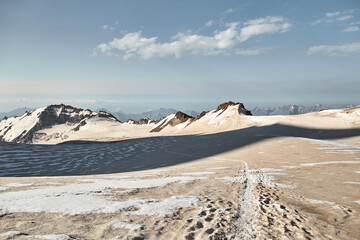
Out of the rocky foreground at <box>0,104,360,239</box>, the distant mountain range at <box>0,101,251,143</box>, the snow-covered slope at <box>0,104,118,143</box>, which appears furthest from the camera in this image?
the snow-covered slope at <box>0,104,118,143</box>

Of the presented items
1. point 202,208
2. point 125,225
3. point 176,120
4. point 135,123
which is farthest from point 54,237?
point 135,123

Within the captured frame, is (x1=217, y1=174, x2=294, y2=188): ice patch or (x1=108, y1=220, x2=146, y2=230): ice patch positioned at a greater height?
(x1=108, y1=220, x2=146, y2=230): ice patch

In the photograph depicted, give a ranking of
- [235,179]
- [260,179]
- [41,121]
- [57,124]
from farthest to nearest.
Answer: [57,124] → [41,121] → [235,179] → [260,179]

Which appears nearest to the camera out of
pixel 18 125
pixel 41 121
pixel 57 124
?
pixel 41 121

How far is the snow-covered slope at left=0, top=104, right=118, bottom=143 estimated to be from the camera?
137m

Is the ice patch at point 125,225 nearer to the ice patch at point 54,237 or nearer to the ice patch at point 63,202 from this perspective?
the ice patch at point 63,202

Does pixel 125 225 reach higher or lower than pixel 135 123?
lower

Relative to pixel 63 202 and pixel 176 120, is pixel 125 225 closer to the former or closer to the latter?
pixel 63 202

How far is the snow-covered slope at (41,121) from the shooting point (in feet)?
449

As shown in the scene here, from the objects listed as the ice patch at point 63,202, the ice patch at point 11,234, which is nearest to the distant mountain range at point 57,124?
the ice patch at point 63,202

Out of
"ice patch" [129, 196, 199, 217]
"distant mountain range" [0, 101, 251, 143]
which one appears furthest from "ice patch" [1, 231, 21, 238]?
"distant mountain range" [0, 101, 251, 143]

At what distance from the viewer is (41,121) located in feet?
470

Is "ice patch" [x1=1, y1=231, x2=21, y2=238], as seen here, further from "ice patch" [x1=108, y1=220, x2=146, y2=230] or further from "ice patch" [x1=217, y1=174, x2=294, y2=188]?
"ice patch" [x1=217, y1=174, x2=294, y2=188]

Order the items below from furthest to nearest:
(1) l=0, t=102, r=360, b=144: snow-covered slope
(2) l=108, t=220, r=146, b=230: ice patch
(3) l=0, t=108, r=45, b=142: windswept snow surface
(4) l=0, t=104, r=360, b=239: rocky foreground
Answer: (3) l=0, t=108, r=45, b=142: windswept snow surface < (1) l=0, t=102, r=360, b=144: snow-covered slope < (2) l=108, t=220, r=146, b=230: ice patch < (4) l=0, t=104, r=360, b=239: rocky foreground
